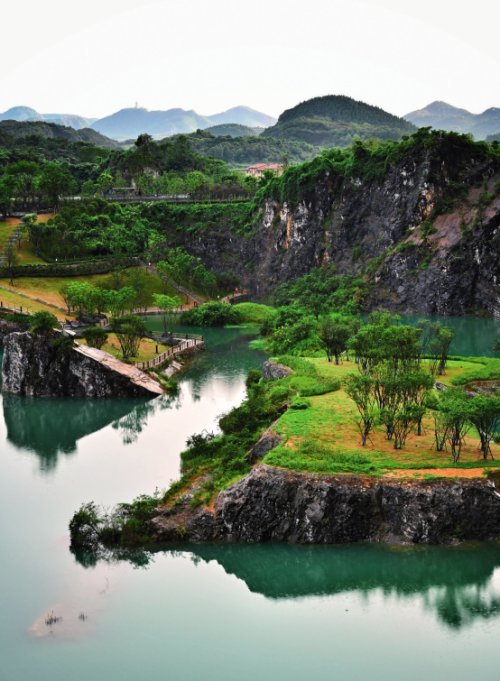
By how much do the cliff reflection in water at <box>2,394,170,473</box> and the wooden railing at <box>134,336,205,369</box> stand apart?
535 cm

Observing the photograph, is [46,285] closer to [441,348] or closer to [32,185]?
[32,185]

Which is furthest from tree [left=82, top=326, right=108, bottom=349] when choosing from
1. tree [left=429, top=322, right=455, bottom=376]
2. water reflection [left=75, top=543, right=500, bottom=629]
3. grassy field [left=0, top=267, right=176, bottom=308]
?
water reflection [left=75, top=543, right=500, bottom=629]

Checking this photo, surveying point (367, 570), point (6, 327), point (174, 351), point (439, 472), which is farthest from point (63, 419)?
point (439, 472)

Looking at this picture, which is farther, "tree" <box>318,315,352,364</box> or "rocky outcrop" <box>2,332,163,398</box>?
"tree" <box>318,315,352,364</box>

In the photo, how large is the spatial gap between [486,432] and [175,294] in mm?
66945

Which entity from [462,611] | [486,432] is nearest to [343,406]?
[486,432]

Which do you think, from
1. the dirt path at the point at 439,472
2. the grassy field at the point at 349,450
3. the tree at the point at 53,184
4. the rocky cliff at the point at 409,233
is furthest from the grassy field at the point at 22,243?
the dirt path at the point at 439,472

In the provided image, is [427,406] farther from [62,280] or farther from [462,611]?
[62,280]

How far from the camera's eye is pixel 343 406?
3869 cm

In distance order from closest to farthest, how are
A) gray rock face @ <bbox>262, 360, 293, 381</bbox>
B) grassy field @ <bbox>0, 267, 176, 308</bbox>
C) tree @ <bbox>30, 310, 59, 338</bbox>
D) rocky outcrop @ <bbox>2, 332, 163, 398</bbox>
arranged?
gray rock face @ <bbox>262, 360, 293, 381</bbox>, tree @ <bbox>30, 310, 59, 338</bbox>, rocky outcrop @ <bbox>2, 332, 163, 398</bbox>, grassy field @ <bbox>0, 267, 176, 308</bbox>

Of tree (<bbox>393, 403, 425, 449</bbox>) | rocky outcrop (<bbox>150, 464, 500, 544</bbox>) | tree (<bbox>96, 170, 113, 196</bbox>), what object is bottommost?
rocky outcrop (<bbox>150, 464, 500, 544</bbox>)

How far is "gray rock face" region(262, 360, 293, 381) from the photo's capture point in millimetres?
49719

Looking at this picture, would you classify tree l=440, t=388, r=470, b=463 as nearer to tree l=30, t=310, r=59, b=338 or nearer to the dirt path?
the dirt path

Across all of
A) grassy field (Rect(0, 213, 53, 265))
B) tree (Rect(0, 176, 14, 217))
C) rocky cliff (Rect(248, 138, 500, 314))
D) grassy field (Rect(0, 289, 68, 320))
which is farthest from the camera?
tree (Rect(0, 176, 14, 217))
